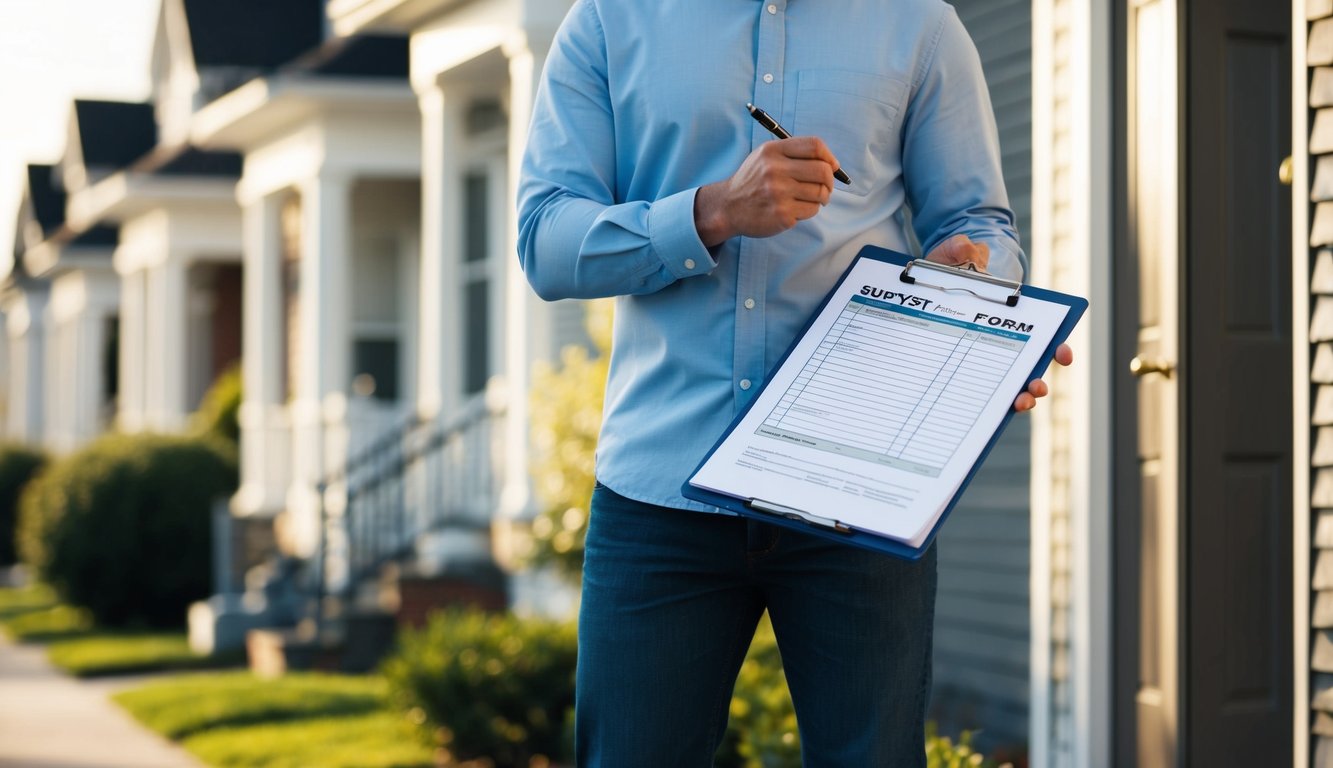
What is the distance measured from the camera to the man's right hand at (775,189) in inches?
80.2

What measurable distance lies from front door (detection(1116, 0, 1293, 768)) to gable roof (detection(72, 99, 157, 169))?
21770 millimetres

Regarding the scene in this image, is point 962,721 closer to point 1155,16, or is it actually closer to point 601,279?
point 1155,16

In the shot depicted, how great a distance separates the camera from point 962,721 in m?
7.27

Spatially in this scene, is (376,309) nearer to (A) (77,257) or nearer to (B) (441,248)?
(B) (441,248)

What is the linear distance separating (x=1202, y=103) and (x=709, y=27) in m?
2.78

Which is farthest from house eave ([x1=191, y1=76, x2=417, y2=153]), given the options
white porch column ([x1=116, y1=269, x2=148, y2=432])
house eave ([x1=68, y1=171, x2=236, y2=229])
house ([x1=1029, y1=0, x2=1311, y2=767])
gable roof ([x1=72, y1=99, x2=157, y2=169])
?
gable roof ([x1=72, y1=99, x2=157, y2=169])

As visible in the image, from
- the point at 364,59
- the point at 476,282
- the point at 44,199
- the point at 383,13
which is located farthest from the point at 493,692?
the point at 44,199

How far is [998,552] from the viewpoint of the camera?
734cm

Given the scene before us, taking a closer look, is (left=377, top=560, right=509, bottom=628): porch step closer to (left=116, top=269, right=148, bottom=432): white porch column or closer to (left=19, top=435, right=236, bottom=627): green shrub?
(left=19, top=435, right=236, bottom=627): green shrub

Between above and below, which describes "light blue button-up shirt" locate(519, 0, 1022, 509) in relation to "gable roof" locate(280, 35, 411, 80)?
below

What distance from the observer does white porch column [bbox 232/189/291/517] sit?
1440 cm

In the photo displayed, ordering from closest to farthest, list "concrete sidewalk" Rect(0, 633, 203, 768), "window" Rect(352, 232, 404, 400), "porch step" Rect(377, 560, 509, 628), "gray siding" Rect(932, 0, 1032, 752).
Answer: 1. "gray siding" Rect(932, 0, 1032, 752)
2. "concrete sidewalk" Rect(0, 633, 203, 768)
3. "porch step" Rect(377, 560, 509, 628)
4. "window" Rect(352, 232, 404, 400)

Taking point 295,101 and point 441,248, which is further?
point 295,101

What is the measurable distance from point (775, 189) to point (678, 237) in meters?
0.18
